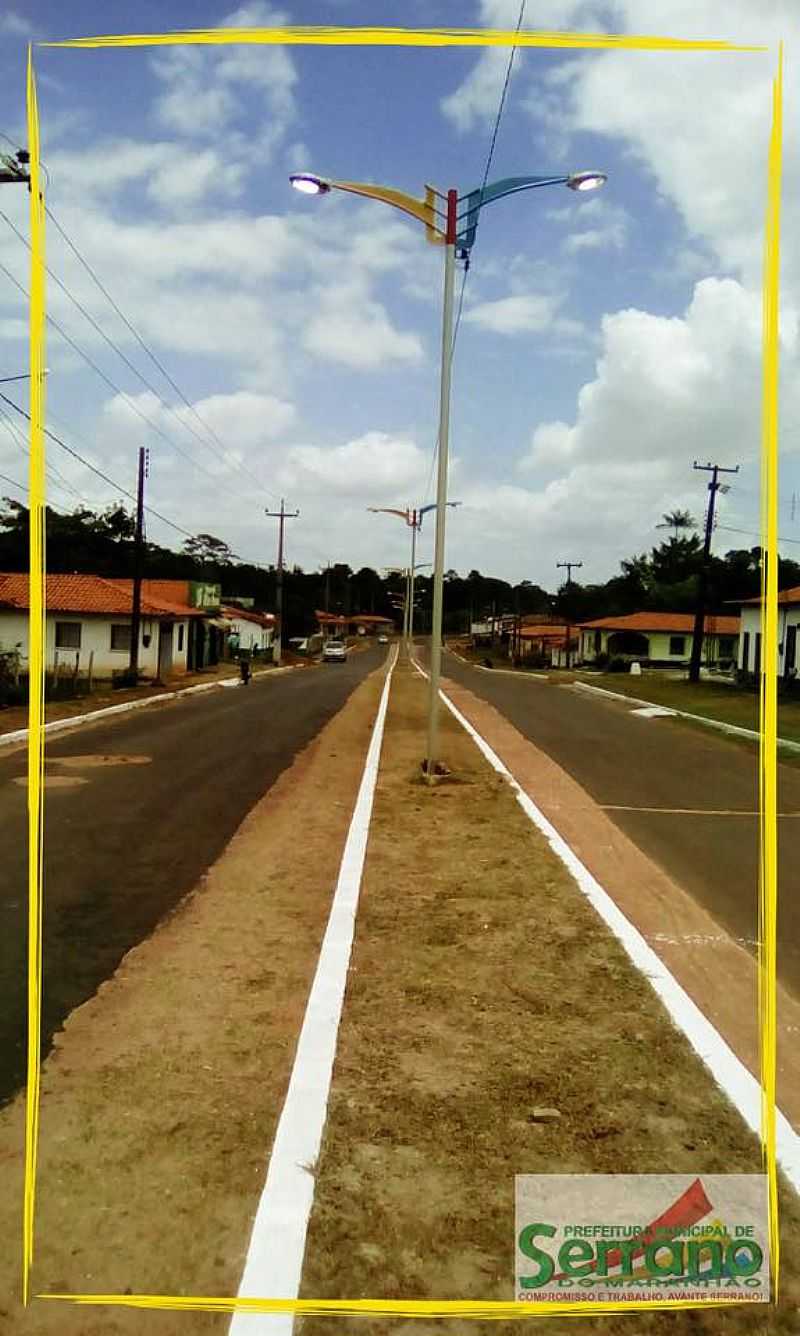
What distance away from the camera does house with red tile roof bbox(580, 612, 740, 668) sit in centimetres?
6450

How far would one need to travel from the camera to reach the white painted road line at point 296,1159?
262cm

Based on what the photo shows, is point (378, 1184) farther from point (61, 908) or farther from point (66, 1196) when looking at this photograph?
point (61, 908)

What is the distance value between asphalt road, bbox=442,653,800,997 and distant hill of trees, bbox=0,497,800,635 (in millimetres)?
18938

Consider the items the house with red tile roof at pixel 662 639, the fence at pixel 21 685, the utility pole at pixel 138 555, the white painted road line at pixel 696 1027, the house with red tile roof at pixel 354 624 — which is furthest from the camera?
the house with red tile roof at pixel 354 624

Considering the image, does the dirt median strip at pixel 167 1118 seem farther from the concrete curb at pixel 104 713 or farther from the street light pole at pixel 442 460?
the concrete curb at pixel 104 713

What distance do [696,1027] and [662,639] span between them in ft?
208

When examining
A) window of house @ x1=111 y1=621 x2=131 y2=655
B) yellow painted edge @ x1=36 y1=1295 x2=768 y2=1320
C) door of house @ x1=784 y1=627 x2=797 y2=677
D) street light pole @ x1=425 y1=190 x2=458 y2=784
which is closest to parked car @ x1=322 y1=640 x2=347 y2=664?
window of house @ x1=111 y1=621 x2=131 y2=655

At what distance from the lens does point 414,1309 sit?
2523 mm

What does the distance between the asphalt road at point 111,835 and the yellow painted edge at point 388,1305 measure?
1.38 meters

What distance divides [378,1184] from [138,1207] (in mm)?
773

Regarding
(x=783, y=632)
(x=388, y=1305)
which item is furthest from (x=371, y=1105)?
(x=783, y=632)

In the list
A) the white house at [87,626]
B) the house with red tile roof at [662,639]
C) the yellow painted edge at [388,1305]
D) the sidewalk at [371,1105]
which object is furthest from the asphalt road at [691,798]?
the house with red tile roof at [662,639]

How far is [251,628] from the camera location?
74.3m

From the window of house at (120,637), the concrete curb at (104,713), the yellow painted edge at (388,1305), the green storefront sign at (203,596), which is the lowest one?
the concrete curb at (104,713)
